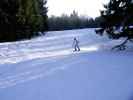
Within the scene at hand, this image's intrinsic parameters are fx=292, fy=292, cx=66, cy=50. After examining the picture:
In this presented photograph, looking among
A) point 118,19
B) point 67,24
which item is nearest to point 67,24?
point 67,24

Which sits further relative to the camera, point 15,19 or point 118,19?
point 15,19

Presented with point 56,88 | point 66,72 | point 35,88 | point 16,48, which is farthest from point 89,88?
point 16,48

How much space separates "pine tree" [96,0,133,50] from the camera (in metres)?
22.4

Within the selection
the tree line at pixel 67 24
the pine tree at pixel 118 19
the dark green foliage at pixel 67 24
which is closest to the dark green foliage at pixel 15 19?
the pine tree at pixel 118 19

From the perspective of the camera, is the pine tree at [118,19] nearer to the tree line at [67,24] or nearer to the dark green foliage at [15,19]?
the dark green foliage at [15,19]

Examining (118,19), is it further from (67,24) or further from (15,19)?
(67,24)

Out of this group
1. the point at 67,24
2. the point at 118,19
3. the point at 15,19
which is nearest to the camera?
the point at 118,19

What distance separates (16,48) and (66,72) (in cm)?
1648

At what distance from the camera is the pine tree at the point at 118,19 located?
22.4m

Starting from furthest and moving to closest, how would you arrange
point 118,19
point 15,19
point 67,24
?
point 67,24 < point 15,19 < point 118,19

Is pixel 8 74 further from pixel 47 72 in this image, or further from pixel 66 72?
pixel 66 72

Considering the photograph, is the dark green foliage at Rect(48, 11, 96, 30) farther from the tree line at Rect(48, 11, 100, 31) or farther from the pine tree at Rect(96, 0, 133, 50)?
the pine tree at Rect(96, 0, 133, 50)

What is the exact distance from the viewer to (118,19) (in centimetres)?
2317

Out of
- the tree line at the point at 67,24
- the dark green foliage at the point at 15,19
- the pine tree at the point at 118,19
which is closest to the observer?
the pine tree at the point at 118,19
